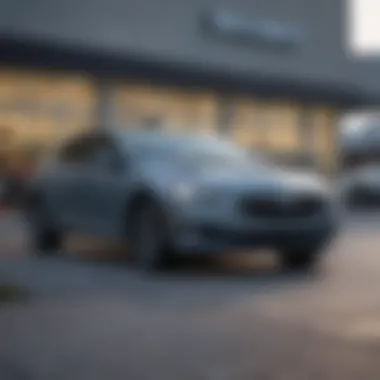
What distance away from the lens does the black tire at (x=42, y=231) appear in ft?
41.5

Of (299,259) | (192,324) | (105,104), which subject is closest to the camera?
(192,324)

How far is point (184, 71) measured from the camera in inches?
1091

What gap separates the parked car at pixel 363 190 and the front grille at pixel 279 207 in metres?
17.3

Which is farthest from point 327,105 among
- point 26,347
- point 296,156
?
point 26,347

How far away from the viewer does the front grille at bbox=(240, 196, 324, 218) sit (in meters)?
10.2

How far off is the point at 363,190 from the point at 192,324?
20.9 m

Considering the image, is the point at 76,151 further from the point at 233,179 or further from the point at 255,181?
the point at 255,181

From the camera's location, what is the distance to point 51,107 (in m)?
24.9

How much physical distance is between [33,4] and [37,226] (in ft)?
42.0

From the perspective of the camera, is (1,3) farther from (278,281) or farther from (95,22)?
(278,281)

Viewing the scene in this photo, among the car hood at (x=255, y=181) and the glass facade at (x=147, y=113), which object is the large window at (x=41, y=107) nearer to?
the glass facade at (x=147, y=113)

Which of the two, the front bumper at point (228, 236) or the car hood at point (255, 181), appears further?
the car hood at point (255, 181)

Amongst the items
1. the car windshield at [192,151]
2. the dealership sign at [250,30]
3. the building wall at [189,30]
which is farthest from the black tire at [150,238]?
the dealership sign at [250,30]

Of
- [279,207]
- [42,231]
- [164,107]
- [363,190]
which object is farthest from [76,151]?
[363,190]
